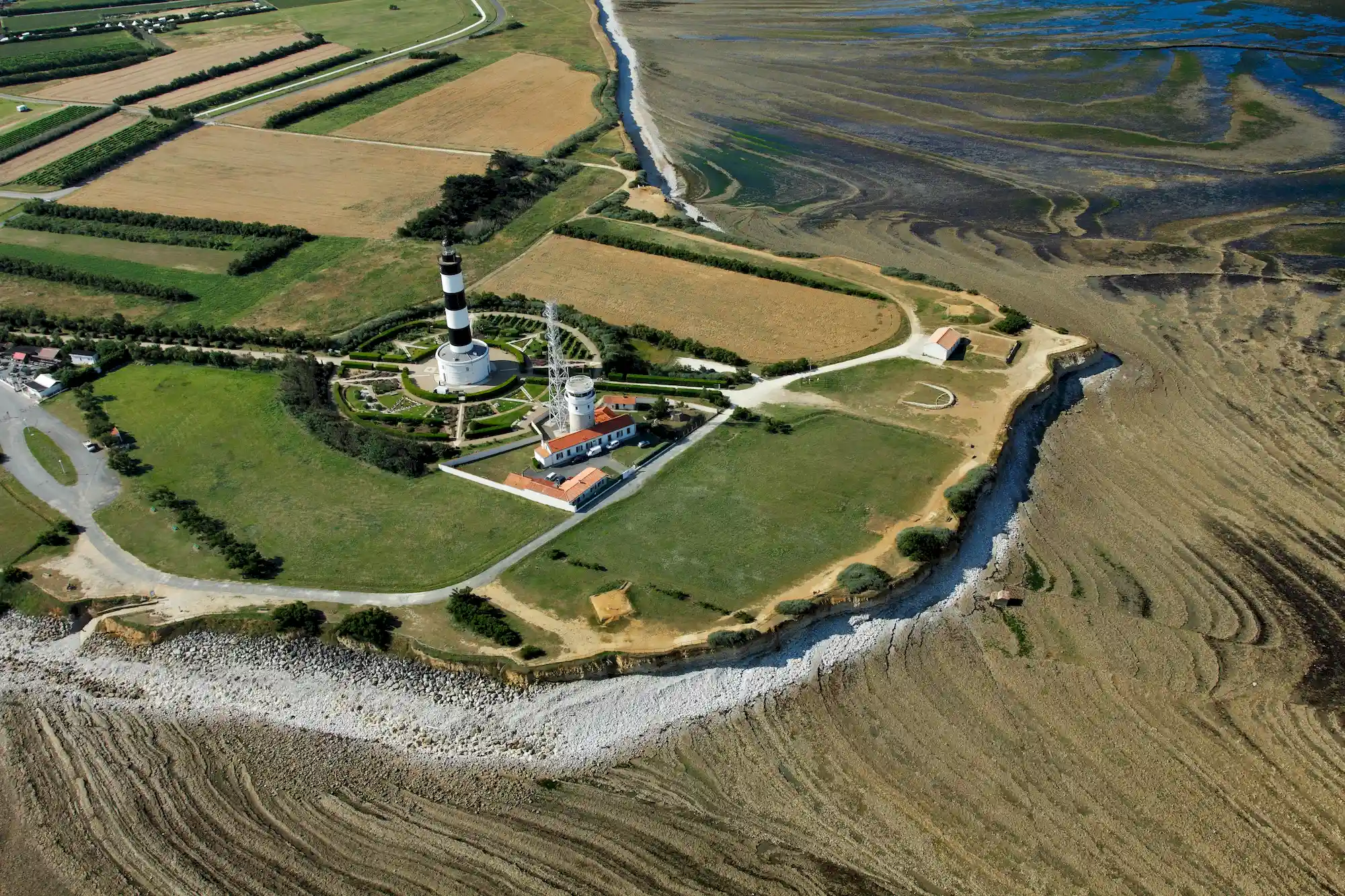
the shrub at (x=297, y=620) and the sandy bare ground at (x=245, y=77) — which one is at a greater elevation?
the sandy bare ground at (x=245, y=77)

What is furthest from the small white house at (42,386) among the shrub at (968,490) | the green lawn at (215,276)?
the shrub at (968,490)

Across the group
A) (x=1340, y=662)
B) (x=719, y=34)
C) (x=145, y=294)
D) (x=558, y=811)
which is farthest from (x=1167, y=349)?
(x=719, y=34)

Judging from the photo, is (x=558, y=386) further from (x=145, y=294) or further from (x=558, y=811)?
(x=145, y=294)

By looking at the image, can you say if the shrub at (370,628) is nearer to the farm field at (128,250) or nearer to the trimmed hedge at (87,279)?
the trimmed hedge at (87,279)

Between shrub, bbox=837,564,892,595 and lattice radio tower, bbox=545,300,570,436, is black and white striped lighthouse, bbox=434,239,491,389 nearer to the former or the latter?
lattice radio tower, bbox=545,300,570,436

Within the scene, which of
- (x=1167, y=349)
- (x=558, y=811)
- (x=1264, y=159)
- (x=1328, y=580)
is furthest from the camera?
(x=1264, y=159)

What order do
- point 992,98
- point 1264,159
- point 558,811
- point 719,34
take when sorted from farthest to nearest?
point 719,34
point 992,98
point 1264,159
point 558,811

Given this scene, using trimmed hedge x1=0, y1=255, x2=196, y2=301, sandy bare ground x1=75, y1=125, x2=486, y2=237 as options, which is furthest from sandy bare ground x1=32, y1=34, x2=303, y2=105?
trimmed hedge x1=0, y1=255, x2=196, y2=301

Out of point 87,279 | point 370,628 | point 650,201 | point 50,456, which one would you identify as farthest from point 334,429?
point 650,201
